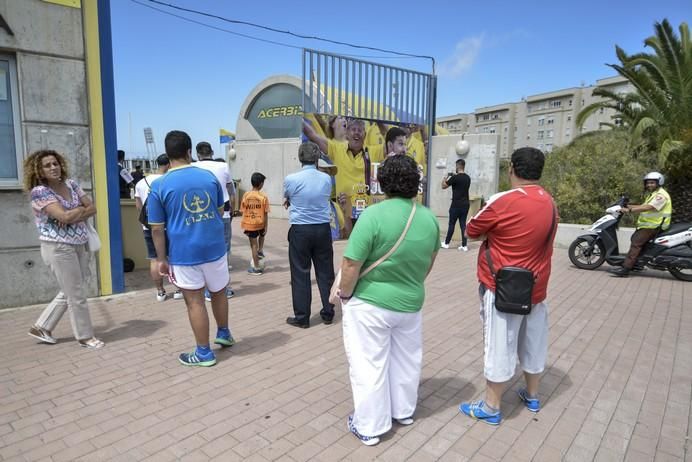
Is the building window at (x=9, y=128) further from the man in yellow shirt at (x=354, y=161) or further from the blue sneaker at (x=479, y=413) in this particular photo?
the man in yellow shirt at (x=354, y=161)

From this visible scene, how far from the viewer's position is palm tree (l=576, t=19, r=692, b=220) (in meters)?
11.6

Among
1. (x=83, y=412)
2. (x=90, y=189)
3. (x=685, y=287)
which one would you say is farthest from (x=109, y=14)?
(x=685, y=287)

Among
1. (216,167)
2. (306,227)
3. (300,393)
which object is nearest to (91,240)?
(216,167)

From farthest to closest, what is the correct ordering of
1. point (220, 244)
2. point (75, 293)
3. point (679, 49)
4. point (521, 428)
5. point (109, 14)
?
A: point (679, 49) < point (109, 14) < point (75, 293) < point (220, 244) < point (521, 428)

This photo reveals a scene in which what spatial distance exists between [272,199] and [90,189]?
1053 cm

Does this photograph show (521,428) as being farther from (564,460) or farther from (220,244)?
(220,244)

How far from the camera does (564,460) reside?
2625mm

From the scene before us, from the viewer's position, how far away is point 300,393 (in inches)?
133

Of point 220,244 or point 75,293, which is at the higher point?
point 220,244

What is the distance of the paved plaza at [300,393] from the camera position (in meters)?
2.72

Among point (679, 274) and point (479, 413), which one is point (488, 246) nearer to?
point (479, 413)

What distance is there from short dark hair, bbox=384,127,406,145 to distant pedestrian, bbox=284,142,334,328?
6.56 metres

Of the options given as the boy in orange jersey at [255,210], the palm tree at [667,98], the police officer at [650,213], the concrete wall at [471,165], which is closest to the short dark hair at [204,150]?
the boy in orange jersey at [255,210]

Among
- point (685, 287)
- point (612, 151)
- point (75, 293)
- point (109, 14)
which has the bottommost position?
point (685, 287)
